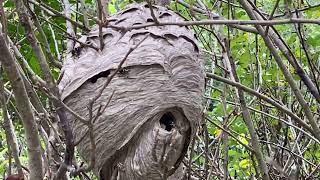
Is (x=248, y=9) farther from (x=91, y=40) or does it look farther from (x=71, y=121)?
(x=71, y=121)

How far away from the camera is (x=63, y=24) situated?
2.64 m

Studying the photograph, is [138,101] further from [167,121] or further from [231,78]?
[231,78]

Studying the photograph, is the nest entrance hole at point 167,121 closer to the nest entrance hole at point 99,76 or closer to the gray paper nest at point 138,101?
the gray paper nest at point 138,101

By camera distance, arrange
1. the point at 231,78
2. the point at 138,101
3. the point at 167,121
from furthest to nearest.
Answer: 1. the point at 231,78
2. the point at 167,121
3. the point at 138,101

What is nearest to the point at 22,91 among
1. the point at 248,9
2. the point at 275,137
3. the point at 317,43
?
the point at 248,9

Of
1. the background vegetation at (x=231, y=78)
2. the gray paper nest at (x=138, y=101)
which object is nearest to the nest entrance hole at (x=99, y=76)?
the gray paper nest at (x=138, y=101)

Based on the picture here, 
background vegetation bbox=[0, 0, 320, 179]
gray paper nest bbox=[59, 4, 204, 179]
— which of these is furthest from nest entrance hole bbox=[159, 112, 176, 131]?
background vegetation bbox=[0, 0, 320, 179]

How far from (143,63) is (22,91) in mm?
592

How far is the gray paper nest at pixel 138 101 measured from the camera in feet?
6.02

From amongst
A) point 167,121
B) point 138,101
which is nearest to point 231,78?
point 167,121

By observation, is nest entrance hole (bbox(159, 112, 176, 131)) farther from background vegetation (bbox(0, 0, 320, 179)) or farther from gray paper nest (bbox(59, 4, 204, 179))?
background vegetation (bbox(0, 0, 320, 179))

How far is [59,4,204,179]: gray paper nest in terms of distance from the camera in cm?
183

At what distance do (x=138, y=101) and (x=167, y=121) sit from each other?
168 millimetres

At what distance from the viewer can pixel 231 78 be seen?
2.41m
